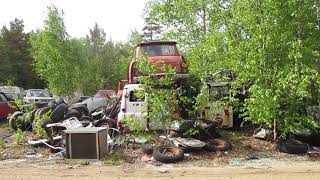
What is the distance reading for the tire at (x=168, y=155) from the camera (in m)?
11.9

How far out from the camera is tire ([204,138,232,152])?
13230mm

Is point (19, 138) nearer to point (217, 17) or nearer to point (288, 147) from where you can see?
point (288, 147)

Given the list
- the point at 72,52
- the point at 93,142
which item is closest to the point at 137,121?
the point at 93,142

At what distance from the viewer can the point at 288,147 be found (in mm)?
13125

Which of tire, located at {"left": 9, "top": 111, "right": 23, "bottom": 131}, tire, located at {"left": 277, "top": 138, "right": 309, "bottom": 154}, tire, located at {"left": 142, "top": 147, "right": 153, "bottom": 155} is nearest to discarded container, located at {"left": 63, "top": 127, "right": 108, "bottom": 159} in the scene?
tire, located at {"left": 142, "top": 147, "right": 153, "bottom": 155}

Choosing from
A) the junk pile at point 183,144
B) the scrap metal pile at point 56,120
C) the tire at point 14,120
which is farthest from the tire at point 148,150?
the tire at point 14,120

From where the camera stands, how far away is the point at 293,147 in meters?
13.1

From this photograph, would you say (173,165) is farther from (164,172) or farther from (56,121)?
(56,121)

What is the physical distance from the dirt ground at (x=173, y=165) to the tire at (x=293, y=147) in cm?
17

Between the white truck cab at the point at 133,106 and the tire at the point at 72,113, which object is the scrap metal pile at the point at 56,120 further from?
the white truck cab at the point at 133,106

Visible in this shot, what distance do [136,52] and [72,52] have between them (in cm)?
1799

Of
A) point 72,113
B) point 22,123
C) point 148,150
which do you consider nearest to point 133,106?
point 148,150

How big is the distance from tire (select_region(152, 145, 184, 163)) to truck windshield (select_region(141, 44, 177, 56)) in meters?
5.56

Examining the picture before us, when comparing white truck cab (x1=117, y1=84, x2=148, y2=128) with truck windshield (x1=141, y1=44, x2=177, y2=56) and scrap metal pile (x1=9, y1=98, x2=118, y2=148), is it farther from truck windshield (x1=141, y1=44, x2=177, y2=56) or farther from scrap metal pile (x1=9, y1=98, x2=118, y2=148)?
truck windshield (x1=141, y1=44, x2=177, y2=56)
